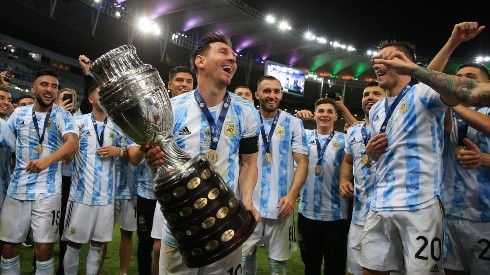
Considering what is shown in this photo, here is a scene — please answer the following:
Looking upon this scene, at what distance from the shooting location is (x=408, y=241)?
2.56 meters

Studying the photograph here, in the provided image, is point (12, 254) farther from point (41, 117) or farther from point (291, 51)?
point (291, 51)

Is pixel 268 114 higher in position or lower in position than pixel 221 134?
higher

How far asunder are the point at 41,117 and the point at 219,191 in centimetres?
317

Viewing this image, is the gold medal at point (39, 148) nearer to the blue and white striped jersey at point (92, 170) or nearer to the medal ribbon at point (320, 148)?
the blue and white striped jersey at point (92, 170)

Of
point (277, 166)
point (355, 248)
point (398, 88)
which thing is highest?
point (398, 88)

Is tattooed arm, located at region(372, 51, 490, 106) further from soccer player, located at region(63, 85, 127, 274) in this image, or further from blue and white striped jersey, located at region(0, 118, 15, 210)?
blue and white striped jersey, located at region(0, 118, 15, 210)

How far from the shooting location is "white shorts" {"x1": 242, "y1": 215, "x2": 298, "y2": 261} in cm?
388

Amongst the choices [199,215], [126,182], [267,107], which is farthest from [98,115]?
[199,215]

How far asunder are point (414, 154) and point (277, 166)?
1621 millimetres

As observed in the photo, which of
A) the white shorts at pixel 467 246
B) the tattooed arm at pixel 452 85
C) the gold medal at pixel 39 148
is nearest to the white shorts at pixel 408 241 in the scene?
the white shorts at pixel 467 246

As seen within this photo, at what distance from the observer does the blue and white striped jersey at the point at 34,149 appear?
4.05 metres

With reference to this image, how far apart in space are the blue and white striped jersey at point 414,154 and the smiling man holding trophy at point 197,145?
0.96 metres

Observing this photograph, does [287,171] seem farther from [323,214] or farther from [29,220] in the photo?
[29,220]

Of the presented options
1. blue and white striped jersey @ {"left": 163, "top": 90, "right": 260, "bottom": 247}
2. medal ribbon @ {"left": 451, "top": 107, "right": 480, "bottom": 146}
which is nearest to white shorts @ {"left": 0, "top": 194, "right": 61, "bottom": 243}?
blue and white striped jersey @ {"left": 163, "top": 90, "right": 260, "bottom": 247}
